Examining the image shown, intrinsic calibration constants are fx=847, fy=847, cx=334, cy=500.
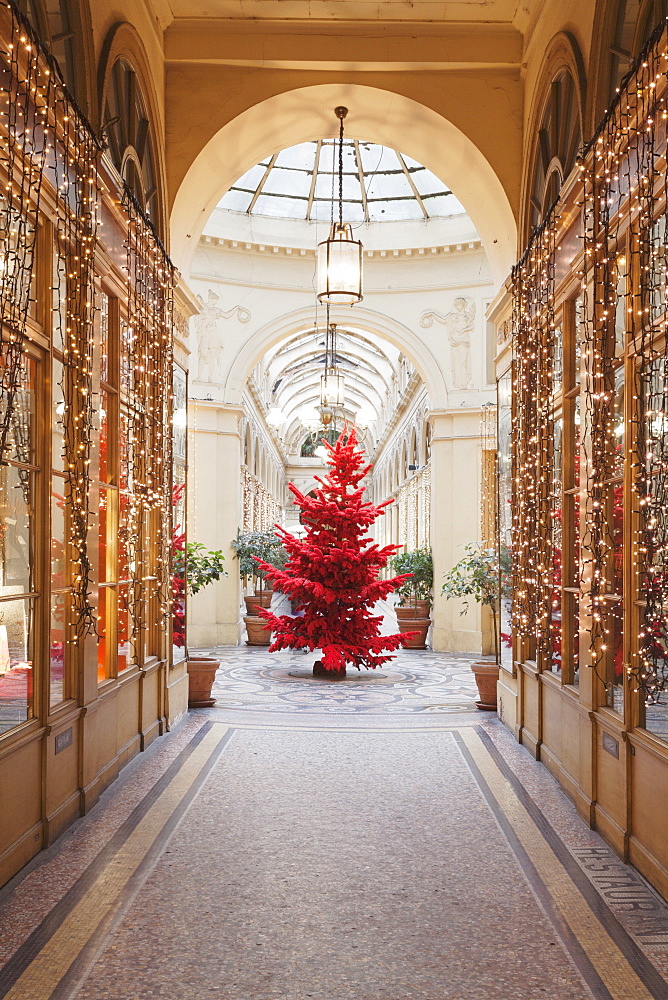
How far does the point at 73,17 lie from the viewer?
16.7ft

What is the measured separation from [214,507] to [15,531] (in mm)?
10292

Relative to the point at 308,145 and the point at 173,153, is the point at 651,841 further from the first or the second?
the point at 308,145

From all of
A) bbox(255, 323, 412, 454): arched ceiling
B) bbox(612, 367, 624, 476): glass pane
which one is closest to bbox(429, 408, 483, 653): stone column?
bbox(255, 323, 412, 454): arched ceiling

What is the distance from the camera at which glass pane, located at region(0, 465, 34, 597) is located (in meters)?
4.04

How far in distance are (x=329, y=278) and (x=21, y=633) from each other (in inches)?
209

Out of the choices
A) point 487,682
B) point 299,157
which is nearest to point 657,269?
point 487,682

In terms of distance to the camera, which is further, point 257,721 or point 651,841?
point 257,721

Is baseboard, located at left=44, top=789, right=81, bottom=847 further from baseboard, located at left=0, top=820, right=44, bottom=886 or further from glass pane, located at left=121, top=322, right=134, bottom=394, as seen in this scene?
glass pane, located at left=121, top=322, right=134, bottom=394

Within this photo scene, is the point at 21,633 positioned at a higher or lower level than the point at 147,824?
higher

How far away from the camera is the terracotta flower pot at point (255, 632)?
14695mm

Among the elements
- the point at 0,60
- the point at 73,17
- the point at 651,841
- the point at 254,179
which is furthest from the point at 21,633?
the point at 254,179

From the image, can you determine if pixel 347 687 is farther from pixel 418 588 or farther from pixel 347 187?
pixel 347 187

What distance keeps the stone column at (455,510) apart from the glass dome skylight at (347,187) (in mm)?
3483

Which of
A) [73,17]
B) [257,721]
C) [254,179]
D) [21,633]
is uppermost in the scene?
[254,179]
